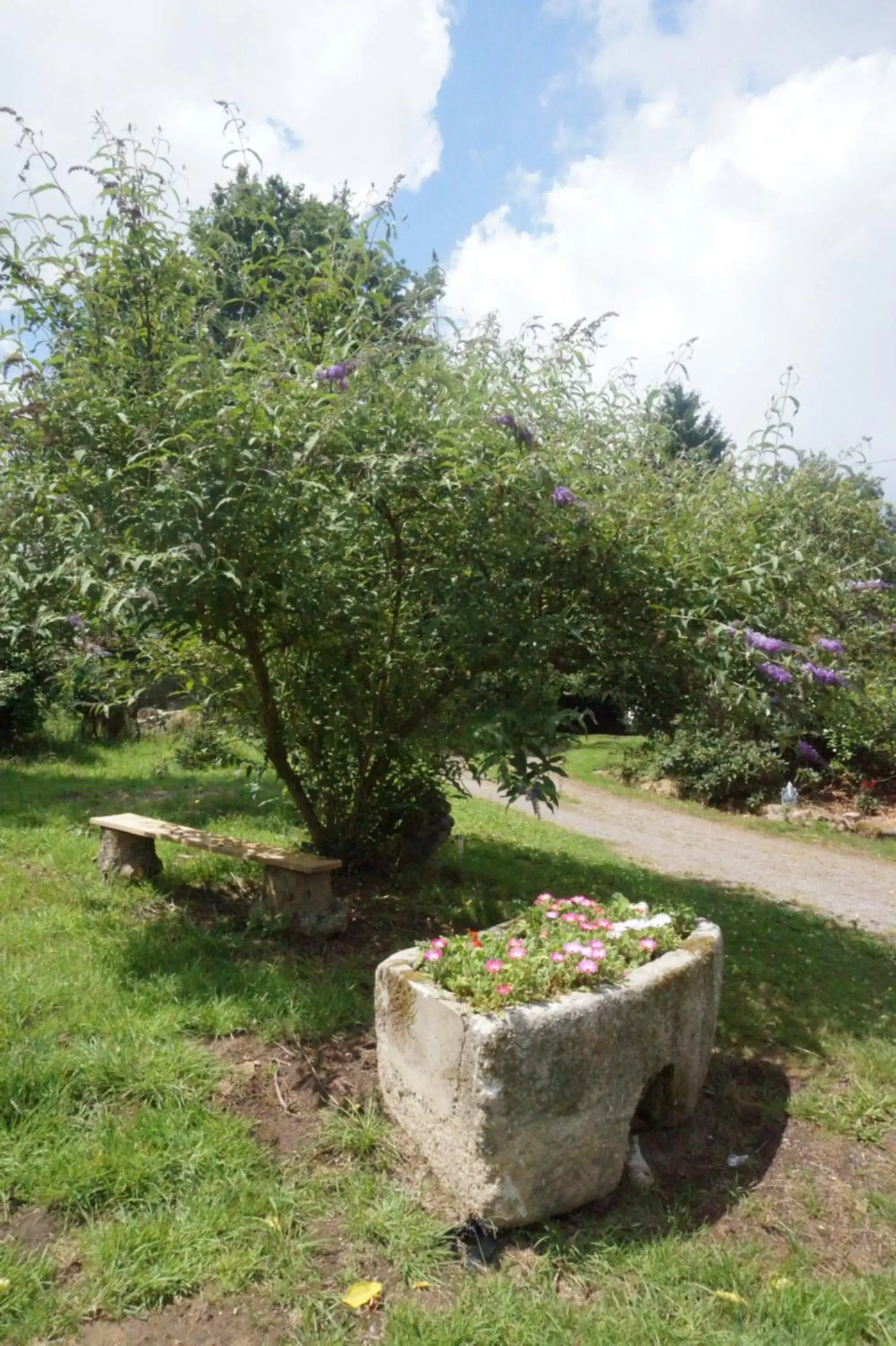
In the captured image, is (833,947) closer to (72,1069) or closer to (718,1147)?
(718,1147)

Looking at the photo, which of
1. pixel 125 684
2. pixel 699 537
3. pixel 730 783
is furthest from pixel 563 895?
pixel 730 783

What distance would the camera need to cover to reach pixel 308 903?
4488mm

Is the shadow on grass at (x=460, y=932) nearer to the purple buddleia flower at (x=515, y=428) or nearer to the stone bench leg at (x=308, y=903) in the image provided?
the stone bench leg at (x=308, y=903)

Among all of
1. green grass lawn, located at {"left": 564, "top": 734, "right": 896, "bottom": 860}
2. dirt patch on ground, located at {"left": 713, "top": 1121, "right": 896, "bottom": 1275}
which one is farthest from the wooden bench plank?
green grass lawn, located at {"left": 564, "top": 734, "right": 896, "bottom": 860}

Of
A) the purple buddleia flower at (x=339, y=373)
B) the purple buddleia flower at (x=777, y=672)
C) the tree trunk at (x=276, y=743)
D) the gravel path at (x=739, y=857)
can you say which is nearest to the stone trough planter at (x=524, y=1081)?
the purple buddleia flower at (x=777, y=672)

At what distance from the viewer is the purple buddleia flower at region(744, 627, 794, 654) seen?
3.79 metres

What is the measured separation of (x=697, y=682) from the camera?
178 inches

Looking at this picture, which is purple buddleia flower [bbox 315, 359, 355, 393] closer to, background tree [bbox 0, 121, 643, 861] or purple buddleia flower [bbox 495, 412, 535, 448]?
background tree [bbox 0, 121, 643, 861]

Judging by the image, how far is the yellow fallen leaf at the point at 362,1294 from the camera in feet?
7.39

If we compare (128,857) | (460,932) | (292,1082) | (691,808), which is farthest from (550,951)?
(691,808)

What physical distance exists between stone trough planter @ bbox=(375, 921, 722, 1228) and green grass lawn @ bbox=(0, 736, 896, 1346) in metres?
0.12

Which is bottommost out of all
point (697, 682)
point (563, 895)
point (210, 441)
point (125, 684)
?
point (563, 895)

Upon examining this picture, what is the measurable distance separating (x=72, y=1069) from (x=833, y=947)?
4.59 meters

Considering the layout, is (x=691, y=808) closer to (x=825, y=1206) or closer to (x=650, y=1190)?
(x=825, y=1206)
